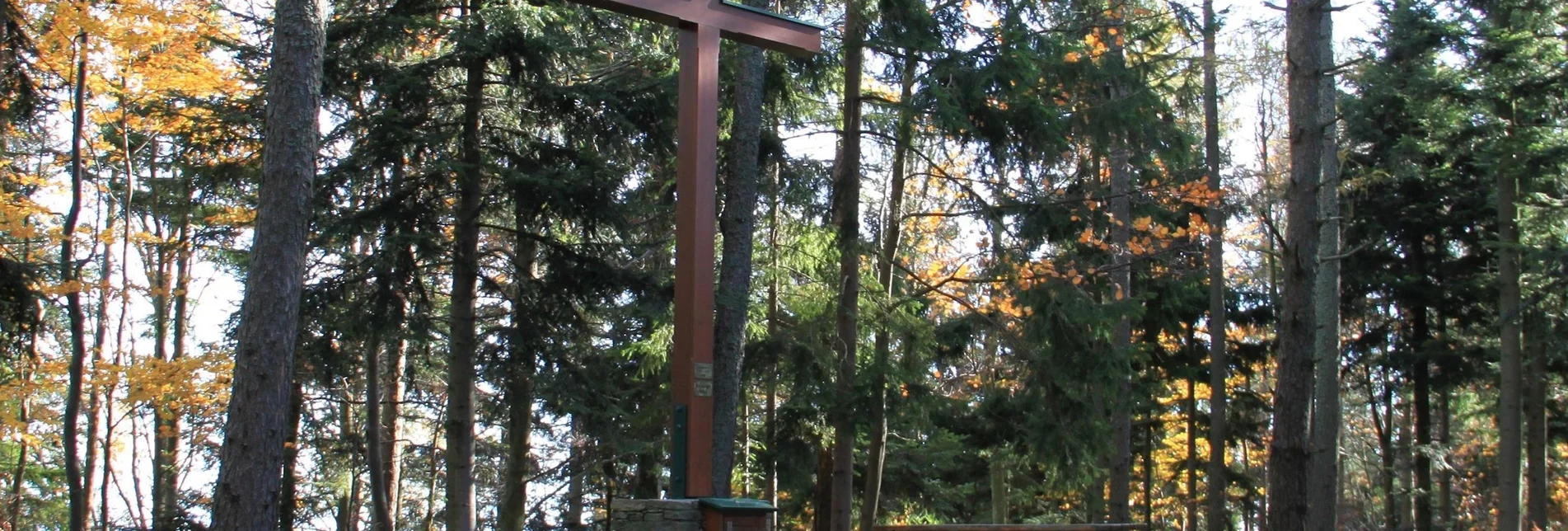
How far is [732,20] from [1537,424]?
15.6 meters

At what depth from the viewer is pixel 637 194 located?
1221 cm

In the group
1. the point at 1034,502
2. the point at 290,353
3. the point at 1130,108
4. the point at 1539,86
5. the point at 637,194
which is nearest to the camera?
the point at 290,353

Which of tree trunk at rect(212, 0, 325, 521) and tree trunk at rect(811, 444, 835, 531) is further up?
tree trunk at rect(212, 0, 325, 521)

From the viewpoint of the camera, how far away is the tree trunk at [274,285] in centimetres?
735

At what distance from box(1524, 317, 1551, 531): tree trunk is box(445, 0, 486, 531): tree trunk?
1403 cm

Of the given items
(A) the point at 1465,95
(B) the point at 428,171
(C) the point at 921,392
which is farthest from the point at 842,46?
(A) the point at 1465,95

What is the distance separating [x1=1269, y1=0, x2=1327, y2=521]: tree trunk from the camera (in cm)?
920

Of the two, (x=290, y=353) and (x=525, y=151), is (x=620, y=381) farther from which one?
(x=290, y=353)

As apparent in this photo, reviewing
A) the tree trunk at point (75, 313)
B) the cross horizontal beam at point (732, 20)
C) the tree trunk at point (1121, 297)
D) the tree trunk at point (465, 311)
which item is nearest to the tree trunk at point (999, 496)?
the tree trunk at point (1121, 297)

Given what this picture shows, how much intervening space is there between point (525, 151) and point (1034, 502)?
15554 mm

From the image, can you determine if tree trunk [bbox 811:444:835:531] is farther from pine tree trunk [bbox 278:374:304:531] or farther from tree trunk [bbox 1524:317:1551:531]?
tree trunk [bbox 1524:317:1551:531]

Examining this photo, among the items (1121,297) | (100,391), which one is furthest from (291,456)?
(1121,297)

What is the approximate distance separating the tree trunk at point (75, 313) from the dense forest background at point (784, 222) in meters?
0.05

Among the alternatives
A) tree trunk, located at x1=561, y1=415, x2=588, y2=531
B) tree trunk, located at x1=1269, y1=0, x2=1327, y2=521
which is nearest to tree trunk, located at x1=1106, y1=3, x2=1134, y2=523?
tree trunk, located at x1=1269, y1=0, x2=1327, y2=521
